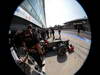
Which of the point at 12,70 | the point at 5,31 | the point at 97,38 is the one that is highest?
the point at 5,31

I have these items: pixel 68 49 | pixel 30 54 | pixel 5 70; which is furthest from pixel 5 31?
pixel 68 49

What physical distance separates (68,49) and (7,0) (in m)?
3.39

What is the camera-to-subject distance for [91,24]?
1232 millimetres

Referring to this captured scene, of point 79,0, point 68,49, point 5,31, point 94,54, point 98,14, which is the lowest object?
point 68,49

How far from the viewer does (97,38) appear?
1226mm

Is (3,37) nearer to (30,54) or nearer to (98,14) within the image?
(98,14)

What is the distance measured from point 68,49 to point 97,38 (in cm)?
319

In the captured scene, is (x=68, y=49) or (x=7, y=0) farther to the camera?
(x=68, y=49)

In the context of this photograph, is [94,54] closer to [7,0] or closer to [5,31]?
[5,31]

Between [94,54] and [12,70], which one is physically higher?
[94,54]

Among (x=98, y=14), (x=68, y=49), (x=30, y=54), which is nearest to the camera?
(x=98, y=14)

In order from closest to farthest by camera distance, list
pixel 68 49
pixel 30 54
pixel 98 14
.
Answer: pixel 98 14, pixel 30 54, pixel 68 49

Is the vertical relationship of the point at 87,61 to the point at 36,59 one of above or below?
above

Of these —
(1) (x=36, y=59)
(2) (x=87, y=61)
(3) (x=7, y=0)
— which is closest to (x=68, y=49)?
(1) (x=36, y=59)
